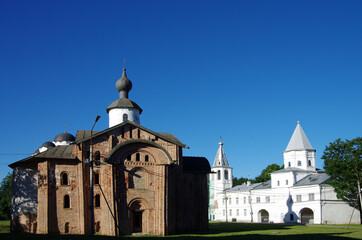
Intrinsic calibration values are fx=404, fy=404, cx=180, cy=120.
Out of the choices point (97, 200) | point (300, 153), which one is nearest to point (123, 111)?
point (97, 200)

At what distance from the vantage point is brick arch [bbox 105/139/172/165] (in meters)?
30.0

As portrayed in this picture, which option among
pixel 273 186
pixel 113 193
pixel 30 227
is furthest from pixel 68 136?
pixel 273 186

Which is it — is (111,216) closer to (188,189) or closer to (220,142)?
(188,189)

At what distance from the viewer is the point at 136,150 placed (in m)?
30.8

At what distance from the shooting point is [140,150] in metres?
31.0

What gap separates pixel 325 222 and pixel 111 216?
33.2m

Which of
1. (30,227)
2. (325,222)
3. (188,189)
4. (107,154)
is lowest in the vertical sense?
(325,222)

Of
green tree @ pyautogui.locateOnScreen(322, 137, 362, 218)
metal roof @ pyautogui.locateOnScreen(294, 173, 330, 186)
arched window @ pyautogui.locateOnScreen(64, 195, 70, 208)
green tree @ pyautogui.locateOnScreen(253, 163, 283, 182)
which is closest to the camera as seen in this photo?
arched window @ pyautogui.locateOnScreen(64, 195, 70, 208)

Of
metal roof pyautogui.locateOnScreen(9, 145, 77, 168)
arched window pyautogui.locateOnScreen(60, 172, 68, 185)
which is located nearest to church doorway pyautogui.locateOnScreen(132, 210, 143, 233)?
arched window pyautogui.locateOnScreen(60, 172, 68, 185)

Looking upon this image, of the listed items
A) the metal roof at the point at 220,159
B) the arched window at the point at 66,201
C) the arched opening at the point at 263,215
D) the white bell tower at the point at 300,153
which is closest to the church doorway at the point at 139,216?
the arched window at the point at 66,201

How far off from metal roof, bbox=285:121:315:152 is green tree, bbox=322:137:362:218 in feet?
37.1

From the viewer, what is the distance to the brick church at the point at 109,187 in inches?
1157

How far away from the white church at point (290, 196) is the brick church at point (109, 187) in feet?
89.7

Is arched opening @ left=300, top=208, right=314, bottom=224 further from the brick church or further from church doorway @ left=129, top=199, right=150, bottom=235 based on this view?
church doorway @ left=129, top=199, right=150, bottom=235
